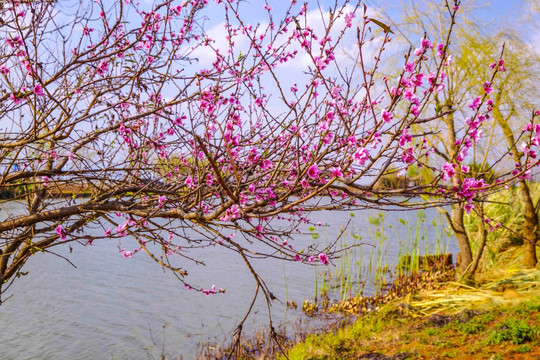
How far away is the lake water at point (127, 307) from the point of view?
808cm

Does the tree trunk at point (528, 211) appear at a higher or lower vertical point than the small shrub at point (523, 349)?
higher

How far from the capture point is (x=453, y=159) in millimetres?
3059

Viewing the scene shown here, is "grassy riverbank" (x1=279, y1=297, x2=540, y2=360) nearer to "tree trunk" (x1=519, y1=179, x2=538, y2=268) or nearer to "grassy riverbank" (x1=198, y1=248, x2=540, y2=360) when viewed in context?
"grassy riverbank" (x1=198, y1=248, x2=540, y2=360)

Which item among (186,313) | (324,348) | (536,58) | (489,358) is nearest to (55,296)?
(186,313)

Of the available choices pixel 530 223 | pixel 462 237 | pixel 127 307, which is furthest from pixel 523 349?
pixel 127 307

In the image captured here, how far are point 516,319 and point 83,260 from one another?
493 inches

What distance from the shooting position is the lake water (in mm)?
8078

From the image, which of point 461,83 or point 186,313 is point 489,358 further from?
point 186,313

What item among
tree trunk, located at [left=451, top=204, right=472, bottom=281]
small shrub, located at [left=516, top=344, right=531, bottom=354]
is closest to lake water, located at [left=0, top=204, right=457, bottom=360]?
tree trunk, located at [left=451, top=204, right=472, bottom=281]

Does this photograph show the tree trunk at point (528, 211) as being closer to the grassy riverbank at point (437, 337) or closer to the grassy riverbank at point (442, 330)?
the grassy riverbank at point (442, 330)

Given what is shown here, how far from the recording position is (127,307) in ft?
32.9

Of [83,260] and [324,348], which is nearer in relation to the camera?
[324,348]

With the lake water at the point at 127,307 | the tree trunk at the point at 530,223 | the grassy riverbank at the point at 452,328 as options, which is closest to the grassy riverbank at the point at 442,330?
the grassy riverbank at the point at 452,328

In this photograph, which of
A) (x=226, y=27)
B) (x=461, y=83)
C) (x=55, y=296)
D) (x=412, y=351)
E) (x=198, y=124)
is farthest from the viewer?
(x=55, y=296)
